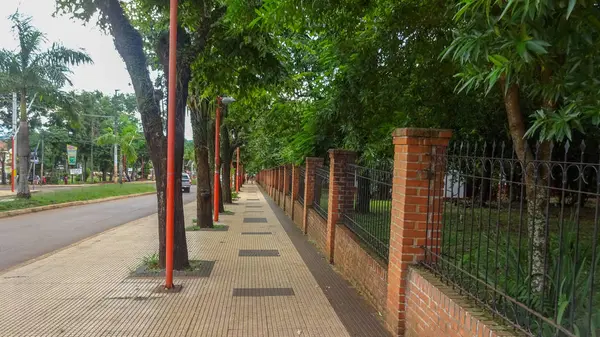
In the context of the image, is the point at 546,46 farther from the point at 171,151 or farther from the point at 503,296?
the point at 171,151

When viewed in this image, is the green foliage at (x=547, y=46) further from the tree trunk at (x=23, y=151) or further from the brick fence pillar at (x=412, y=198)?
the tree trunk at (x=23, y=151)

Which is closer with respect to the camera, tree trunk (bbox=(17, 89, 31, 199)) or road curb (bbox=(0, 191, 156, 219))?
road curb (bbox=(0, 191, 156, 219))

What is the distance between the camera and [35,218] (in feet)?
52.9

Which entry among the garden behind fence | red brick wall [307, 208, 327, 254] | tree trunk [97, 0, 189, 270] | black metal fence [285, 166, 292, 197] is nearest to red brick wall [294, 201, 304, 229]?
red brick wall [307, 208, 327, 254]

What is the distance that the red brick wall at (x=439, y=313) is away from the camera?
3.10 m

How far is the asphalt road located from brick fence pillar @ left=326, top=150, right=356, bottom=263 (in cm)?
577

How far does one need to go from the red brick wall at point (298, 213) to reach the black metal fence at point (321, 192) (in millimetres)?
2098

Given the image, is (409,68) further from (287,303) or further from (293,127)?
(293,127)

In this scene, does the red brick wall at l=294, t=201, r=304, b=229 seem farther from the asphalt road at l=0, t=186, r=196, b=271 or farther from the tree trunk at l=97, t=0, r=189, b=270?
the tree trunk at l=97, t=0, r=189, b=270

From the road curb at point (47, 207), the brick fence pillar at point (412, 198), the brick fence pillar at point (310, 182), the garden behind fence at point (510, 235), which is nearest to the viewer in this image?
the garden behind fence at point (510, 235)

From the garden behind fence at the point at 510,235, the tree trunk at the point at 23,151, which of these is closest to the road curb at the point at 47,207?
the tree trunk at the point at 23,151

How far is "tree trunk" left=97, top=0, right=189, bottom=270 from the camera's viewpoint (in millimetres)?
7363

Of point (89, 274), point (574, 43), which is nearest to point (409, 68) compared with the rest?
point (574, 43)

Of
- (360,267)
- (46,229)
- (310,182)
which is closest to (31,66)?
(46,229)
